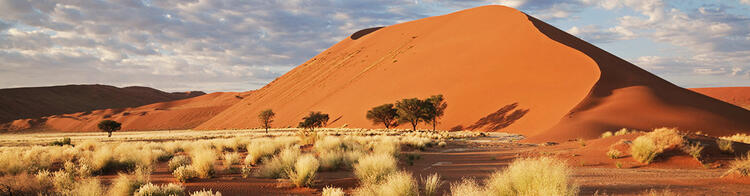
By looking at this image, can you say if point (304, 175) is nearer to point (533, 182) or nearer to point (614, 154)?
point (533, 182)

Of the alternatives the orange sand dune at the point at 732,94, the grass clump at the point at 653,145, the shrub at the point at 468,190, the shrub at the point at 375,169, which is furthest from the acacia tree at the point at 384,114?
the orange sand dune at the point at 732,94

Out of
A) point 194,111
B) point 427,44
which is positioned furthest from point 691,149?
point 194,111

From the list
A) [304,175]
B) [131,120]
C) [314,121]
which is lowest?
[304,175]

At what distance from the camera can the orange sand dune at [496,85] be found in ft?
105

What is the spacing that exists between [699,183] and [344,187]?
252 inches

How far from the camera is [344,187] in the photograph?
7898 millimetres

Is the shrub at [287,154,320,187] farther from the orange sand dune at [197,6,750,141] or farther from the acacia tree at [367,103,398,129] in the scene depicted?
the acacia tree at [367,103,398,129]

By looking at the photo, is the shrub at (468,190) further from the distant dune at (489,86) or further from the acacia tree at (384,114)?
the acacia tree at (384,114)

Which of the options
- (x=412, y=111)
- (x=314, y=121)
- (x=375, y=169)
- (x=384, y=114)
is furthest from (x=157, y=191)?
(x=314, y=121)

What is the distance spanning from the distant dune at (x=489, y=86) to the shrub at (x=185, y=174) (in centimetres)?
2344

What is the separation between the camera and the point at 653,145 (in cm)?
1202

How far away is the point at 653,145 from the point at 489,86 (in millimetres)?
32317

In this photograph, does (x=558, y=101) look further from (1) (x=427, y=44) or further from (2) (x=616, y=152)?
(1) (x=427, y=44)

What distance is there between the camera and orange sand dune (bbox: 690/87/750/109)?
286 ft
